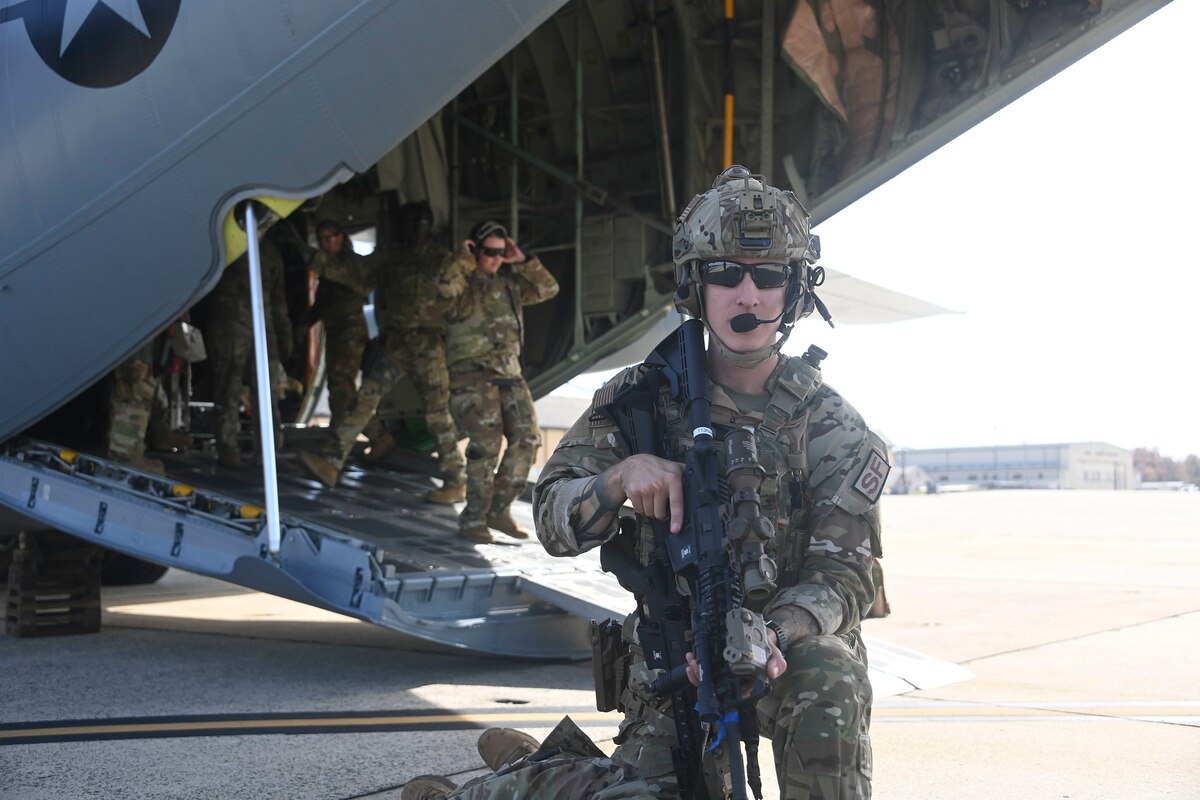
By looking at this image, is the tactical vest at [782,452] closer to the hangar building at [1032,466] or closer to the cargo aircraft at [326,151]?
the cargo aircraft at [326,151]

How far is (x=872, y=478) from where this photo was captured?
2406 millimetres

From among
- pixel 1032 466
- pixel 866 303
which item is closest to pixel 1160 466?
pixel 1032 466

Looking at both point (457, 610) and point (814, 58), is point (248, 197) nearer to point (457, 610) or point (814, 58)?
point (457, 610)

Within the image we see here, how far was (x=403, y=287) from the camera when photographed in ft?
26.0

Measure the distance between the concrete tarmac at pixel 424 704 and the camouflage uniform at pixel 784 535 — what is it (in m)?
1.34

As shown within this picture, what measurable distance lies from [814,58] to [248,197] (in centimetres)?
328

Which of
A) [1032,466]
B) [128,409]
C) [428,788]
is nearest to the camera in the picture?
[428,788]

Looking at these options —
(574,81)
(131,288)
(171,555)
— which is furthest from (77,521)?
(574,81)

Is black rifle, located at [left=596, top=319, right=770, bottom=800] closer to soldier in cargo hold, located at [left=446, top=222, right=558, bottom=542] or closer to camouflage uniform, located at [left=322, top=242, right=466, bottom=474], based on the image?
soldier in cargo hold, located at [left=446, top=222, right=558, bottom=542]

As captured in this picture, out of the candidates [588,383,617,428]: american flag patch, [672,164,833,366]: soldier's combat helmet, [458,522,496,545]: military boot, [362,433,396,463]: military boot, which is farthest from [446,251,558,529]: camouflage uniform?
[672,164,833,366]: soldier's combat helmet

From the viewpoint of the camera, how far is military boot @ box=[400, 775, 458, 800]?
2.85m

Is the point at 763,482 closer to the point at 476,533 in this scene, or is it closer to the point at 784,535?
the point at 784,535

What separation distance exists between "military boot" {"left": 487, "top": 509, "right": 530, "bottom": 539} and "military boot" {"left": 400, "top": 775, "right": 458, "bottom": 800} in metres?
4.03

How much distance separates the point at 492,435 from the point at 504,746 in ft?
13.0
